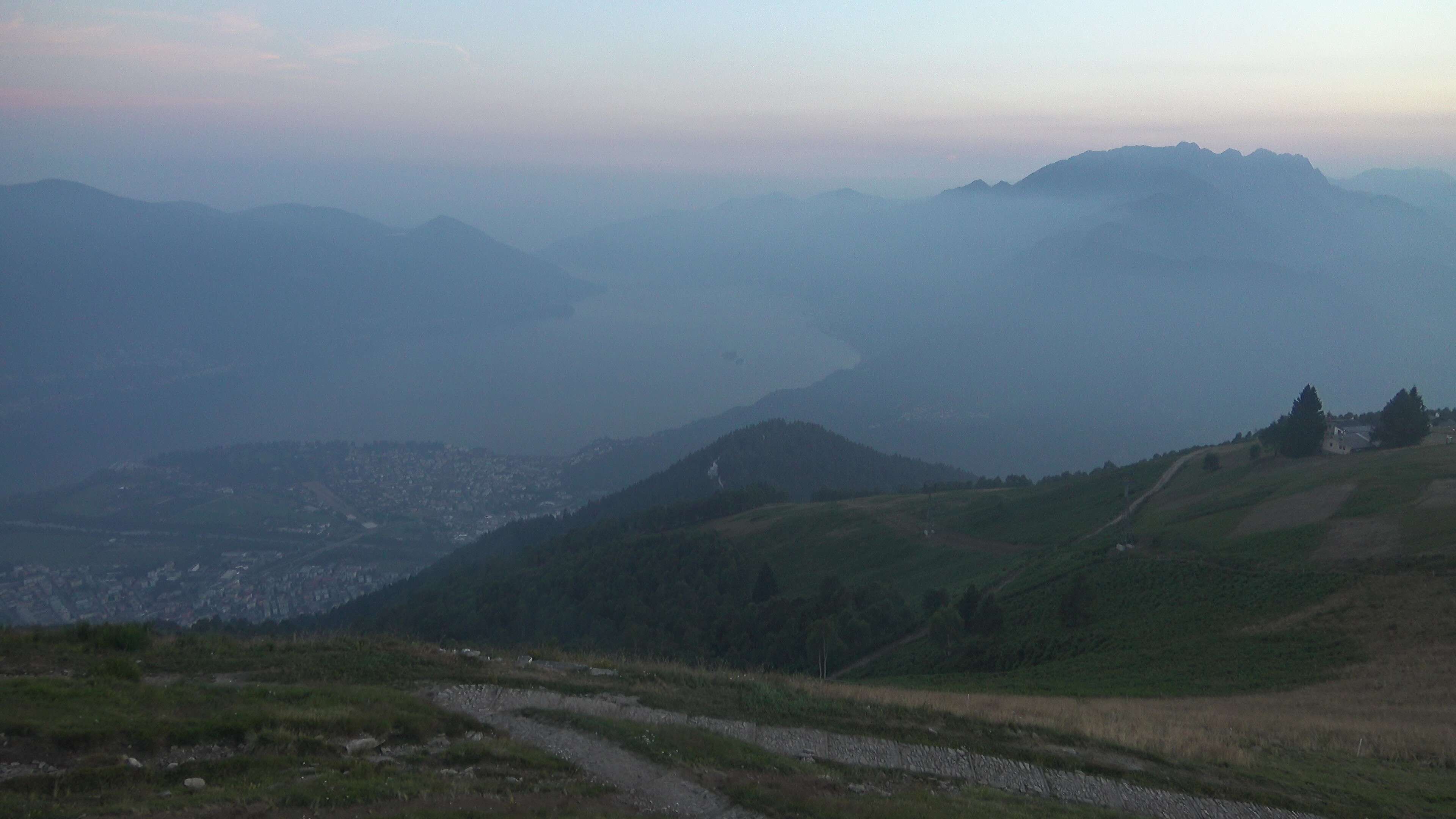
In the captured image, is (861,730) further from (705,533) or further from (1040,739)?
(705,533)

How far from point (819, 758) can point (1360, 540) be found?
22.4m

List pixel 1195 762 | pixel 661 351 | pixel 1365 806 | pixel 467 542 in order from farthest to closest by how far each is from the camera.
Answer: pixel 661 351
pixel 467 542
pixel 1195 762
pixel 1365 806

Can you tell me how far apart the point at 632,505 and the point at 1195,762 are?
70.0m

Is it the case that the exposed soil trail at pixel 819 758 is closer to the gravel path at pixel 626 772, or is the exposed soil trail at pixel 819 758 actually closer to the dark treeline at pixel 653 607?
the gravel path at pixel 626 772

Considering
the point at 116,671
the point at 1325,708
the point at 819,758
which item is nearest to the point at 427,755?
the point at 819,758

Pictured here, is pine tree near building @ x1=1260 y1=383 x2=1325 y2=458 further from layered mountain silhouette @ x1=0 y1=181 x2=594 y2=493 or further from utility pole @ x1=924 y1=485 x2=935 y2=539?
layered mountain silhouette @ x1=0 y1=181 x2=594 y2=493

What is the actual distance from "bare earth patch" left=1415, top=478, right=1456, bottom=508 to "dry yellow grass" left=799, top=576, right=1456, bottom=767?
23.2 ft

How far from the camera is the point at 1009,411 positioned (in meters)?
151

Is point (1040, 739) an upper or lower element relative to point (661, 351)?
lower

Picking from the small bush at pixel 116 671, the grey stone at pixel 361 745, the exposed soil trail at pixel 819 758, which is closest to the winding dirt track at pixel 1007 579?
the exposed soil trail at pixel 819 758

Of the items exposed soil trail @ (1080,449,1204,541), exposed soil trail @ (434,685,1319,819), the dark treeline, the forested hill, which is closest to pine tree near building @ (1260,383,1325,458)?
exposed soil trail @ (1080,449,1204,541)

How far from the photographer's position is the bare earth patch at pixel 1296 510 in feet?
92.7

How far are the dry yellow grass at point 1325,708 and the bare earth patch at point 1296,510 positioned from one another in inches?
315

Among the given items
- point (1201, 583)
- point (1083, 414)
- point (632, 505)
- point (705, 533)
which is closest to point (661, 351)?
point (1083, 414)
